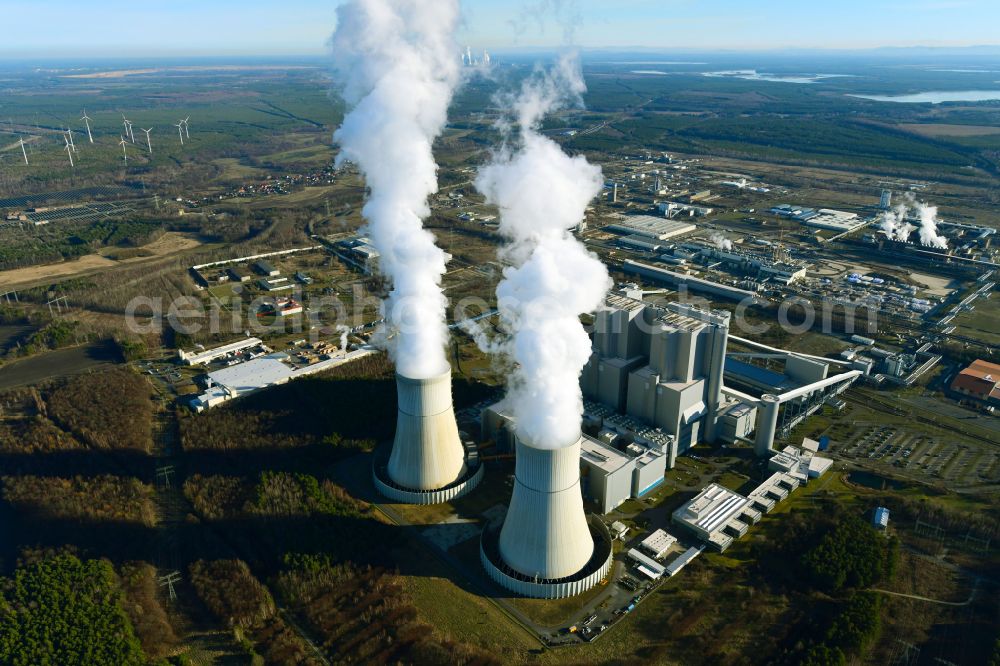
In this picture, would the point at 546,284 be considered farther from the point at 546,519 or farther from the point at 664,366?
the point at 664,366

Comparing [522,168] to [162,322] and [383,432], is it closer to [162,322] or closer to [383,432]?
[383,432]

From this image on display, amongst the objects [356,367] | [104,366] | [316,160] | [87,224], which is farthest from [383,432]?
[316,160]

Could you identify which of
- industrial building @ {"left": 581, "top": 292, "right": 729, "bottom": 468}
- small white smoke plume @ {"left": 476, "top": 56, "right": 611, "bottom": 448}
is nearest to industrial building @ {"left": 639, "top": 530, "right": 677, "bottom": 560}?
industrial building @ {"left": 581, "top": 292, "right": 729, "bottom": 468}

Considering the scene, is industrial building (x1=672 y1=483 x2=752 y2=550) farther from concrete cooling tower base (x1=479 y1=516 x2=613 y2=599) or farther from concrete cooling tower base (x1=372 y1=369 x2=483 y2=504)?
concrete cooling tower base (x1=372 y1=369 x2=483 y2=504)

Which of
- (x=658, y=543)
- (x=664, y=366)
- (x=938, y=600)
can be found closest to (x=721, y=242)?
(x=664, y=366)

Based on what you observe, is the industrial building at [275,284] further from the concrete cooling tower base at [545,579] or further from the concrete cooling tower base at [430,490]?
the concrete cooling tower base at [545,579]
